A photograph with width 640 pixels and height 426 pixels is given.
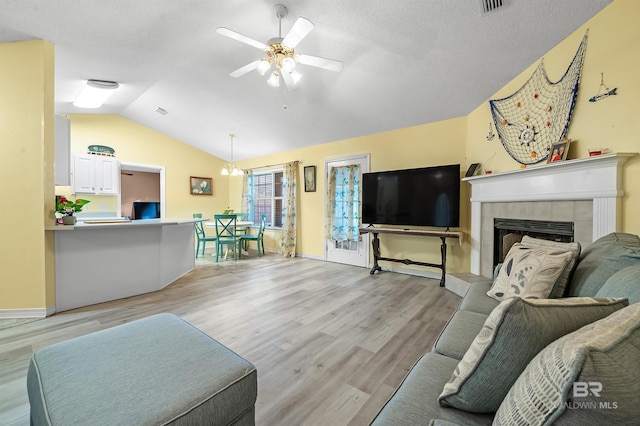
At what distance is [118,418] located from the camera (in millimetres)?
760

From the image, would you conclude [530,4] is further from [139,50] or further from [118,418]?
[139,50]

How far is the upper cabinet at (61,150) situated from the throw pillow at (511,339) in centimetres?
403

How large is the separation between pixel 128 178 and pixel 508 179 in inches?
380

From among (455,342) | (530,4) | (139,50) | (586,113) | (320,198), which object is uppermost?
(139,50)

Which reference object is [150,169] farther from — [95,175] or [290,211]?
[290,211]

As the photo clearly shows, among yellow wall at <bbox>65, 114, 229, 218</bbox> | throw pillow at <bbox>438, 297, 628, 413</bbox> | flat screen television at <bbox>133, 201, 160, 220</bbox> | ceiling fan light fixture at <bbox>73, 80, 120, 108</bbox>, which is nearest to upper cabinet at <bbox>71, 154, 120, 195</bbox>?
yellow wall at <bbox>65, 114, 229, 218</bbox>

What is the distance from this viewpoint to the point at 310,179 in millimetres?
5480

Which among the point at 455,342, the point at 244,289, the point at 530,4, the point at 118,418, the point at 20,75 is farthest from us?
the point at 244,289

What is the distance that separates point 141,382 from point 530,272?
1976 millimetres

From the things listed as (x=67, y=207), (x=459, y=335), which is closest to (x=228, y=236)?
(x=67, y=207)

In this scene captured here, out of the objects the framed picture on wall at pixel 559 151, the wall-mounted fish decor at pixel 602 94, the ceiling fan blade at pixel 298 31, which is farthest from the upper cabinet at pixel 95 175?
the wall-mounted fish decor at pixel 602 94

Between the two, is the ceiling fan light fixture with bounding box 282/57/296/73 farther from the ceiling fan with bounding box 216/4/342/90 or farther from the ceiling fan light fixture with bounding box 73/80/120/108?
the ceiling fan light fixture with bounding box 73/80/120/108

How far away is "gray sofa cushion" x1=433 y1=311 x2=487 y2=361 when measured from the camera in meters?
1.17

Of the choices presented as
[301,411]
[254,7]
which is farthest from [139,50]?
[301,411]
